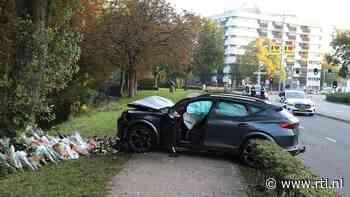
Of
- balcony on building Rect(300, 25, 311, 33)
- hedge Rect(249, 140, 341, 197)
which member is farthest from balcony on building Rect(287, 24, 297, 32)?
hedge Rect(249, 140, 341, 197)

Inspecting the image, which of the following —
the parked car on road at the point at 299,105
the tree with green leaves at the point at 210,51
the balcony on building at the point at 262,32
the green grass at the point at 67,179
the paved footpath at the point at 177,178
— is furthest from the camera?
the balcony on building at the point at 262,32

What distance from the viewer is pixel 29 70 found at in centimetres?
1013

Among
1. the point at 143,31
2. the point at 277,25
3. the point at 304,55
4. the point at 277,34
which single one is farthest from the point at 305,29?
the point at 143,31

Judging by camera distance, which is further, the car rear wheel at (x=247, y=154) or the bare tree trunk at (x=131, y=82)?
the bare tree trunk at (x=131, y=82)

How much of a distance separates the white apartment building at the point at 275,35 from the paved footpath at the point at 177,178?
11455 centimetres

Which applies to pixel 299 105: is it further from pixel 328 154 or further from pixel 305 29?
pixel 305 29

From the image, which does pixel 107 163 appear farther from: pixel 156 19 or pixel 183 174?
pixel 156 19

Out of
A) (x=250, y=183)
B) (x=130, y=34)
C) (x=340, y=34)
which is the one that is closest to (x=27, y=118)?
(x=250, y=183)

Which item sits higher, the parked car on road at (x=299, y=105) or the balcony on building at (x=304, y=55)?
the balcony on building at (x=304, y=55)

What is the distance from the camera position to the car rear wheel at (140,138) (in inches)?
Answer: 405

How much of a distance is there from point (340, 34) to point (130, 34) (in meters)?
35.4

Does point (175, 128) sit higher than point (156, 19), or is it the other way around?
point (156, 19)

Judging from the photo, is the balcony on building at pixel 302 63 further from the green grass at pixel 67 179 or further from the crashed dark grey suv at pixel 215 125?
the green grass at pixel 67 179

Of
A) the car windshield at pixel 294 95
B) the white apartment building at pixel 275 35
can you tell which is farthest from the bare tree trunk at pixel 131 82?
the white apartment building at pixel 275 35
